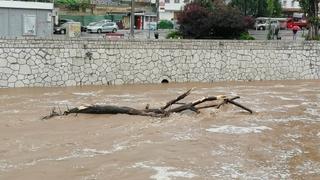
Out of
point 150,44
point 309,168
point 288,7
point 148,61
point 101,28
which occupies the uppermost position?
point 288,7

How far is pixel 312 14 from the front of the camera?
34375 millimetres

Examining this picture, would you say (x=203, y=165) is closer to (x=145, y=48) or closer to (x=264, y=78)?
(x=145, y=48)

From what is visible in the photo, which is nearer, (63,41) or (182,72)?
(63,41)

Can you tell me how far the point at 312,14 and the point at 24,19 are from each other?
642 inches

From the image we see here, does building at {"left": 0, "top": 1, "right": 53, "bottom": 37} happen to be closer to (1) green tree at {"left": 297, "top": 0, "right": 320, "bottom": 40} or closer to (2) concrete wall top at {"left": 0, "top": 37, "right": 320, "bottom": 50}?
(2) concrete wall top at {"left": 0, "top": 37, "right": 320, "bottom": 50}

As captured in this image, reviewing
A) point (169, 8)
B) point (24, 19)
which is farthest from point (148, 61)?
point (169, 8)

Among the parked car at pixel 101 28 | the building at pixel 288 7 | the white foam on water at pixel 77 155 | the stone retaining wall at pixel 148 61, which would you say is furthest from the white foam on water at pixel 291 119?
the building at pixel 288 7

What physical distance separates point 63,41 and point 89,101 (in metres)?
4.74

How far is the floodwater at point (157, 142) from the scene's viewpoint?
11.0 m

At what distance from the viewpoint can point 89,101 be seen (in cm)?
2017

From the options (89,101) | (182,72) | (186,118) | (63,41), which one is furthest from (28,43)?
(186,118)

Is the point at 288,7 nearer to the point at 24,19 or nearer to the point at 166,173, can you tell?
the point at 24,19

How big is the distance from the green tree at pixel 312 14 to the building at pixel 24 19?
1439 centimetres

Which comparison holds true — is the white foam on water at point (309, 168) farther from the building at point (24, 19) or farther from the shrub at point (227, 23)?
the shrub at point (227, 23)
